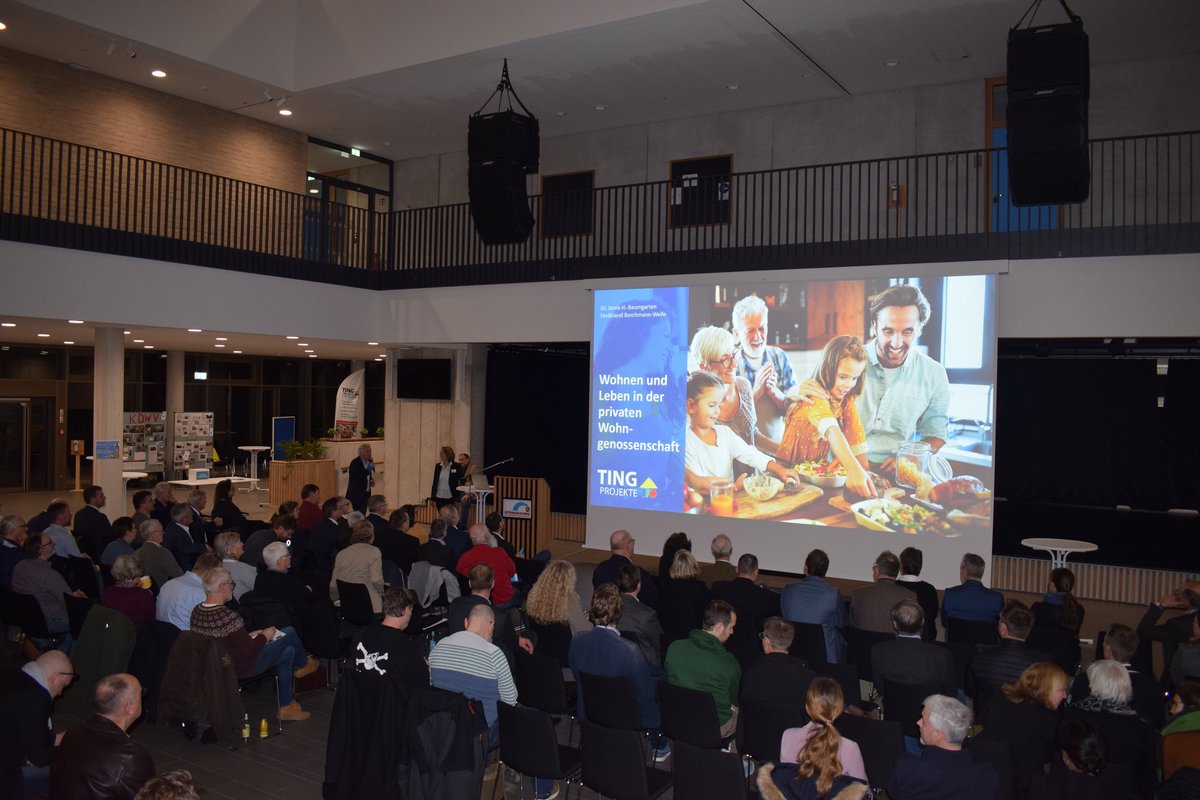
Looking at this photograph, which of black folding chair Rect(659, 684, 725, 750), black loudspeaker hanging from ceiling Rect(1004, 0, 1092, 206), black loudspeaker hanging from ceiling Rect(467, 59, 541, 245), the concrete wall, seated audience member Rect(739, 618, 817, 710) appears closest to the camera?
black folding chair Rect(659, 684, 725, 750)

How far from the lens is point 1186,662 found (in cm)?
506

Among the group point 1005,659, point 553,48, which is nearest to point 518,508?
point 553,48

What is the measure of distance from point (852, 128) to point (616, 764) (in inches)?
424

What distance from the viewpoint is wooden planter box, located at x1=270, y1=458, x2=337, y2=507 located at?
52.2ft

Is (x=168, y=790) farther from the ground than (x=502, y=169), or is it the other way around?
(x=502, y=169)

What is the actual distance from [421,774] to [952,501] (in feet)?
21.7

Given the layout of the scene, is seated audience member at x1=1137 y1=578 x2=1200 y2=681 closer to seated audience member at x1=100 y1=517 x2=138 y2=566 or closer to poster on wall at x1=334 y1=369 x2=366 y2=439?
seated audience member at x1=100 y1=517 x2=138 y2=566

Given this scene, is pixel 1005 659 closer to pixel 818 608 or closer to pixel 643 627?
pixel 818 608

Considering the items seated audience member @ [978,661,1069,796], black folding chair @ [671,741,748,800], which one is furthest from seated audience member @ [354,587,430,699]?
seated audience member @ [978,661,1069,796]

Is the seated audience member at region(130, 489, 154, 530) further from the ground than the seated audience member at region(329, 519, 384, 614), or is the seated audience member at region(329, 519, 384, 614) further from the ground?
the seated audience member at region(130, 489, 154, 530)

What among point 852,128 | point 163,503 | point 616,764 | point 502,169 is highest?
point 852,128

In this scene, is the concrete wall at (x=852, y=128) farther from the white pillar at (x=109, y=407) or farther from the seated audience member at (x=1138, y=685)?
the seated audience member at (x=1138, y=685)

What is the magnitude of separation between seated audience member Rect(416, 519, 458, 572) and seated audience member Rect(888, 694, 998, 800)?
4.40m

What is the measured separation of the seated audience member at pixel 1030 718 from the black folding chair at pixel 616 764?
5.16 ft
